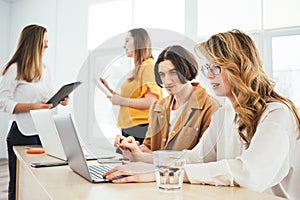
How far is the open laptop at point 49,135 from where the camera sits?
3.83 ft

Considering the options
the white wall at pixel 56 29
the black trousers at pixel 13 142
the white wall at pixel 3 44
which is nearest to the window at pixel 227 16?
the white wall at pixel 56 29

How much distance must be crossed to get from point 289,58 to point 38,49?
2247mm

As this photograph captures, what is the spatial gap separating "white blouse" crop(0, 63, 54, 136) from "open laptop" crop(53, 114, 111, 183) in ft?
3.52

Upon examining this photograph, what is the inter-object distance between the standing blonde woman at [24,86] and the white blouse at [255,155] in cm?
115

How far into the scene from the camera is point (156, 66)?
788 millimetres

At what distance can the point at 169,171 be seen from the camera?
2.34 feet

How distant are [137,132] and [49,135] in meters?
0.56

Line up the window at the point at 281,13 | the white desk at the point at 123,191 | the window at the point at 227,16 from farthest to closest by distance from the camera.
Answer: the window at the point at 227,16
the window at the point at 281,13
the white desk at the point at 123,191

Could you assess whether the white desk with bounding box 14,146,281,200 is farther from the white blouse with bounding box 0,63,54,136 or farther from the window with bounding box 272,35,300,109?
the window with bounding box 272,35,300,109

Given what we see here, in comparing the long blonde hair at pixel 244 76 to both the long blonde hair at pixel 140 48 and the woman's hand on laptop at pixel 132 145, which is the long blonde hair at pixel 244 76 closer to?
the long blonde hair at pixel 140 48

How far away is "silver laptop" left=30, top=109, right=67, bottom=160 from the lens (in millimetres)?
1171

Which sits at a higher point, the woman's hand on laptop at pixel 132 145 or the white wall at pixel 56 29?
the white wall at pixel 56 29

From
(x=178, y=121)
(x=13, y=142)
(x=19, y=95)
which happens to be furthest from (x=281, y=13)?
(x=178, y=121)

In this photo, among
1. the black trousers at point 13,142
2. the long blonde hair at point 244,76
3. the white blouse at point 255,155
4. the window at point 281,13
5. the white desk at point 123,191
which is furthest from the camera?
the window at point 281,13
